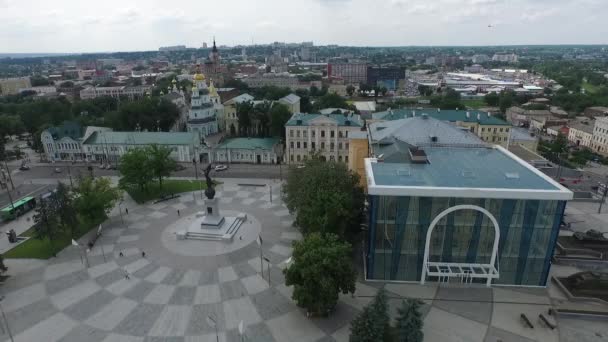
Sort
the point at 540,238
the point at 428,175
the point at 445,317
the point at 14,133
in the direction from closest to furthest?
the point at 445,317
the point at 540,238
the point at 428,175
the point at 14,133

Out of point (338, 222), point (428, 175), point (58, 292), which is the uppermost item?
point (428, 175)

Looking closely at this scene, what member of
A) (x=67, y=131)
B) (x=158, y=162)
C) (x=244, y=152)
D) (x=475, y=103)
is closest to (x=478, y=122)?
(x=244, y=152)

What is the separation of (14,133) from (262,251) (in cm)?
9996

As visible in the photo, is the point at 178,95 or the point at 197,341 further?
the point at 178,95

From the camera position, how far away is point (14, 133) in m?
104

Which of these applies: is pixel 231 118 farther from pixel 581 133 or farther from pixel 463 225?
pixel 581 133

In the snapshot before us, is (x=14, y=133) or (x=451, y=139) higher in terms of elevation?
(x=451, y=139)

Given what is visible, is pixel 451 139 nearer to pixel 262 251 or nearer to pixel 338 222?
pixel 338 222

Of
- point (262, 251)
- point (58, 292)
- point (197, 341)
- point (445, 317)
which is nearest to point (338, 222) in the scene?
point (262, 251)

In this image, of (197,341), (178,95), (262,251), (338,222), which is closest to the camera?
(197,341)

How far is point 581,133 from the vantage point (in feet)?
341

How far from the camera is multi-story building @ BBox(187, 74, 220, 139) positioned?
9269 centimetres

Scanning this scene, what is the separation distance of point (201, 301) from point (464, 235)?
87.3 feet

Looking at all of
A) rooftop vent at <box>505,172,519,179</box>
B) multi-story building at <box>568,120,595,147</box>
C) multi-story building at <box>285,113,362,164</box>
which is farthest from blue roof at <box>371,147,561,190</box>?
multi-story building at <box>568,120,595,147</box>
